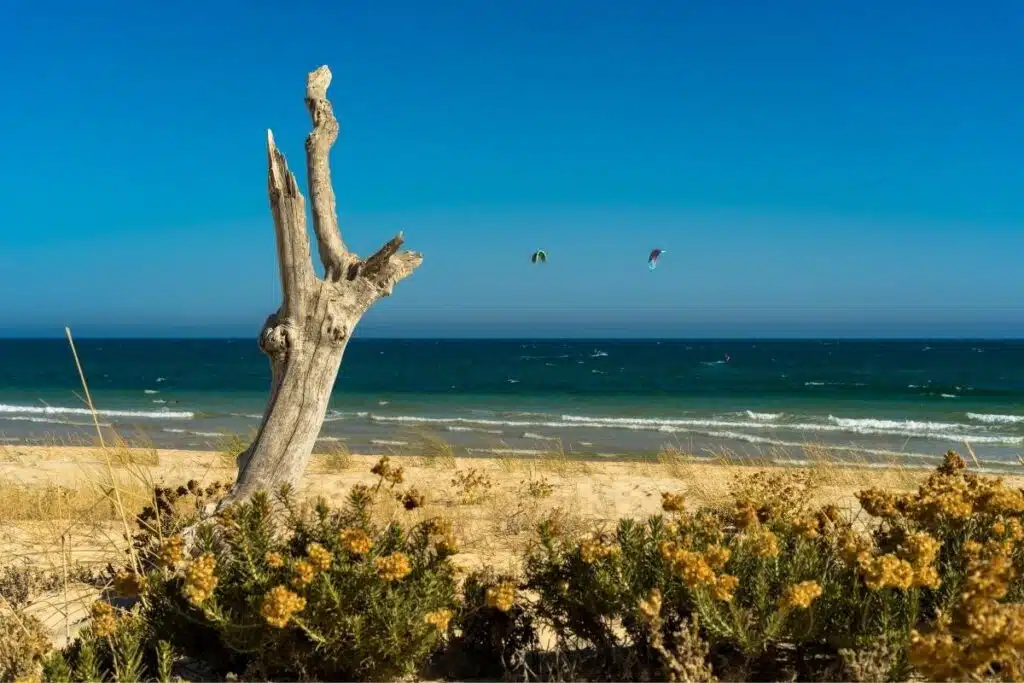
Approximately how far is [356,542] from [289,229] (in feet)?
9.99

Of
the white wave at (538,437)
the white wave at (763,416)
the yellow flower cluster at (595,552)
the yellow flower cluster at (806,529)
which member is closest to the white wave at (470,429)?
the white wave at (538,437)

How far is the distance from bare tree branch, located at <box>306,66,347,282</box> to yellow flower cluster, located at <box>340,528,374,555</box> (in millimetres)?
2887

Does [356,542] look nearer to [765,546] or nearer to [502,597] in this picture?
[502,597]

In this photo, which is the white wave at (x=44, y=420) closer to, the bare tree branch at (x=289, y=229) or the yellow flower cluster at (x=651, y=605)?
the bare tree branch at (x=289, y=229)

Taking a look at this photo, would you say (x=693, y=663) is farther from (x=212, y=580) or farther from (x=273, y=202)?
(x=273, y=202)

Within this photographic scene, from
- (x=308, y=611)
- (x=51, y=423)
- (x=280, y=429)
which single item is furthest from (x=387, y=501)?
(x=51, y=423)

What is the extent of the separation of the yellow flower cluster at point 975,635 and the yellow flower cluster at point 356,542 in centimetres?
176

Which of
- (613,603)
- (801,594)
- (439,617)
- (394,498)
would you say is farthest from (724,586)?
(394,498)

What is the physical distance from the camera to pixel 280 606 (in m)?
2.61

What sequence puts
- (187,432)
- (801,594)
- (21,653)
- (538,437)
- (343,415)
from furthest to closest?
1. (343,415)
2. (187,432)
3. (538,437)
4. (21,653)
5. (801,594)

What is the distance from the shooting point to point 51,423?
24.3 metres

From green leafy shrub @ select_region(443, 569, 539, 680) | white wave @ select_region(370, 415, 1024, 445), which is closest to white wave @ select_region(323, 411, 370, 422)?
white wave @ select_region(370, 415, 1024, 445)

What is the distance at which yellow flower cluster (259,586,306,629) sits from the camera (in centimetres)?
260

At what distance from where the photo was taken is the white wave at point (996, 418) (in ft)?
79.4
